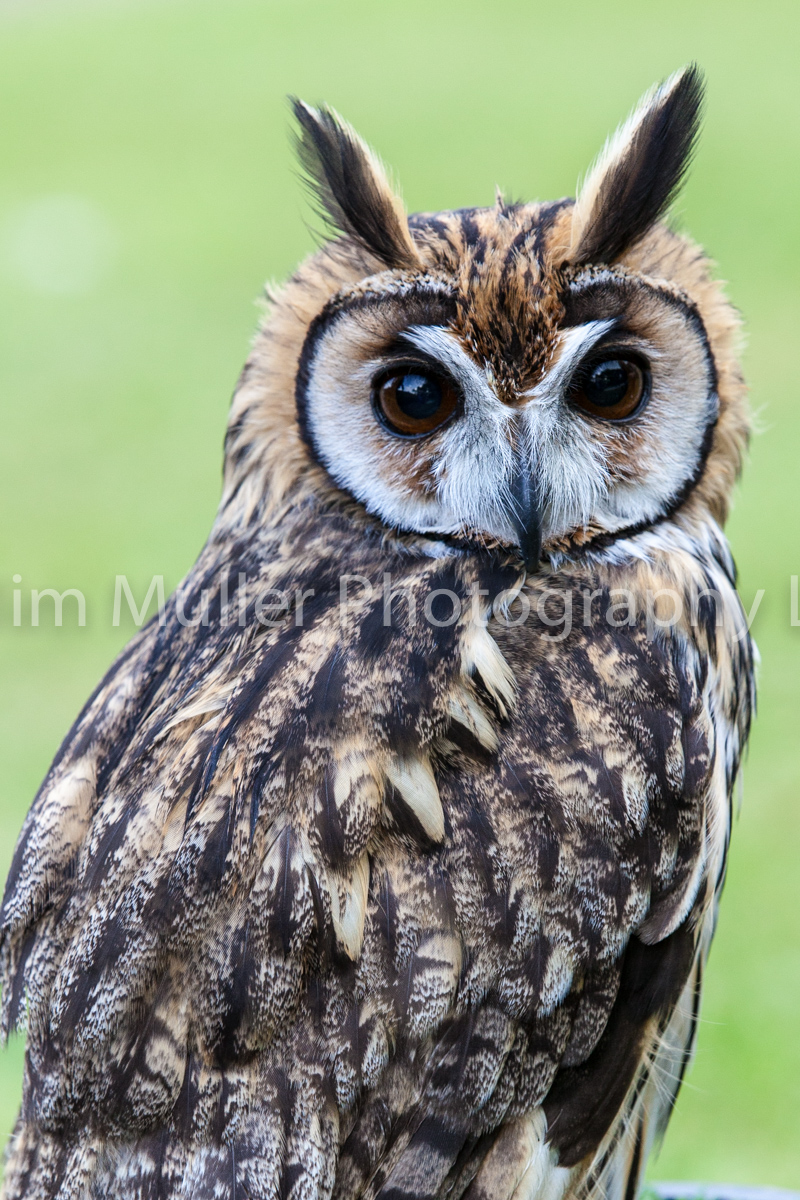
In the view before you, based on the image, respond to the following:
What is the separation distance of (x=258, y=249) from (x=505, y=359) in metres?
9.77

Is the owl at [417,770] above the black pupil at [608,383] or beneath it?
beneath

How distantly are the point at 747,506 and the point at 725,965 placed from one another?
3.14 metres

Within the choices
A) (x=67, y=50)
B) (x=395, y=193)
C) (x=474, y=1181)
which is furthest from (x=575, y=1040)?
(x=67, y=50)

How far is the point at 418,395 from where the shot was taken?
181 cm

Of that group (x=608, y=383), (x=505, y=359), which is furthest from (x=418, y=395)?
(x=608, y=383)

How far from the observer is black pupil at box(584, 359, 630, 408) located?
1.80 meters

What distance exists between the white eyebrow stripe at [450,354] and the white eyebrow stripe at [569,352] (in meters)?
0.07

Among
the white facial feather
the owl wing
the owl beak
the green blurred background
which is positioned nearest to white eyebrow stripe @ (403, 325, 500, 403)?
the white facial feather

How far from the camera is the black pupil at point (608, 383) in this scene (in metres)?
1.80

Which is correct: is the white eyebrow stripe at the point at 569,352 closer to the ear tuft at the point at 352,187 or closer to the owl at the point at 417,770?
the owl at the point at 417,770

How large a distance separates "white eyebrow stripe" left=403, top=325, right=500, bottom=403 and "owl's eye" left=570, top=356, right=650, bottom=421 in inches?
5.4

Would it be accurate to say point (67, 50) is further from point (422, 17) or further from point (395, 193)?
point (395, 193)

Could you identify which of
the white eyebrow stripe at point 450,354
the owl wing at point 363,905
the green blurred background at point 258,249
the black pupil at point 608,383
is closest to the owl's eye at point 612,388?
the black pupil at point 608,383

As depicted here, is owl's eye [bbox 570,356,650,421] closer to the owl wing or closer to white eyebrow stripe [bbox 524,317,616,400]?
white eyebrow stripe [bbox 524,317,616,400]
